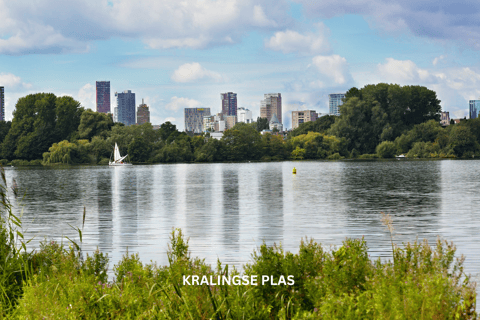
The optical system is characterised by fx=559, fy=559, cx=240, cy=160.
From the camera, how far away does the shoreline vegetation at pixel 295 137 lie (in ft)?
378

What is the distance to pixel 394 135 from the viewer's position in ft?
402

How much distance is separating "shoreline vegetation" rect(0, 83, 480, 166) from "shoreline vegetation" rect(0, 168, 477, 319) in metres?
109

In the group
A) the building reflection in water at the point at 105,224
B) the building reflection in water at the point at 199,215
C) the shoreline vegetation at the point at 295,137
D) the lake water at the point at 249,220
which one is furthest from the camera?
the shoreline vegetation at the point at 295,137

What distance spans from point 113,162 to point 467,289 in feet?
353

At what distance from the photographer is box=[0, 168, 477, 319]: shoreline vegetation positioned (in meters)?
4.46

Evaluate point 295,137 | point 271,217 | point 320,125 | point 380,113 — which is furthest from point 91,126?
point 271,217

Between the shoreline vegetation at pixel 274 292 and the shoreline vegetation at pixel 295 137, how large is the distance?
108723 mm

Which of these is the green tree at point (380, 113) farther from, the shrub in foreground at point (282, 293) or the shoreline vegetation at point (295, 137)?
the shrub in foreground at point (282, 293)

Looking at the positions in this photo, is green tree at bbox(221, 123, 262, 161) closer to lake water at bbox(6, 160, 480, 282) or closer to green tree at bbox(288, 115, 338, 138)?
green tree at bbox(288, 115, 338, 138)

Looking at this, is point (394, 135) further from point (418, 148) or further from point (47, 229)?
point (47, 229)

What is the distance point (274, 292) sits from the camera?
5828 mm

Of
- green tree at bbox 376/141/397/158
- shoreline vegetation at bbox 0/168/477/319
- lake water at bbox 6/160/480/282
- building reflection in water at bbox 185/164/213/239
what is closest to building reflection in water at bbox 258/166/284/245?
lake water at bbox 6/160/480/282

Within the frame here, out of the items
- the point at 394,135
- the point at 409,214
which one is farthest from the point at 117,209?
the point at 394,135

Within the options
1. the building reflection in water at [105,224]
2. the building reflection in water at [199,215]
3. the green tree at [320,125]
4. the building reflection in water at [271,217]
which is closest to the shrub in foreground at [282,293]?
the building reflection in water at [105,224]
